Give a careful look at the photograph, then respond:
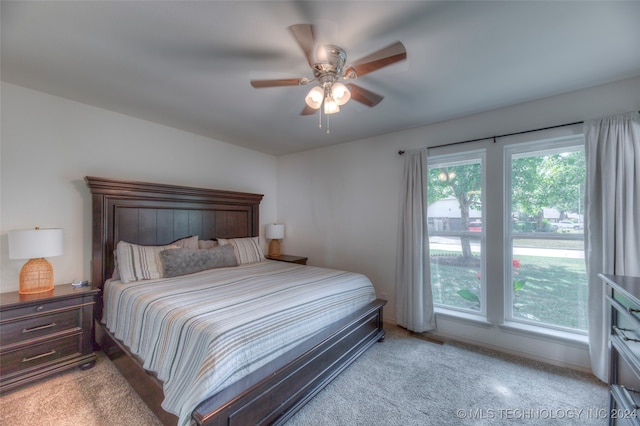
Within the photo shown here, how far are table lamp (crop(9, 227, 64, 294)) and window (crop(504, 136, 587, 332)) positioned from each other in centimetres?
433

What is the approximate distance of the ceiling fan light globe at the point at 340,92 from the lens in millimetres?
1682

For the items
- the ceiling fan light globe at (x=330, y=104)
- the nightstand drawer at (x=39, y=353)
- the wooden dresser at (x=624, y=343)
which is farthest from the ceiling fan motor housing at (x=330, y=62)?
the nightstand drawer at (x=39, y=353)

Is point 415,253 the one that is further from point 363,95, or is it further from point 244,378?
point 244,378

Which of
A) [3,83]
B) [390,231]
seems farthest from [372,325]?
[3,83]

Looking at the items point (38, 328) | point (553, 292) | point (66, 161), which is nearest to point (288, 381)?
point (38, 328)

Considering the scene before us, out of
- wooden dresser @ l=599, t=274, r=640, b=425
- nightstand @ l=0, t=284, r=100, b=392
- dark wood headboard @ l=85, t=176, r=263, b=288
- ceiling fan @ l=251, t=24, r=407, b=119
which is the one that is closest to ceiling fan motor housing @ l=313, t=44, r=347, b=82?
ceiling fan @ l=251, t=24, r=407, b=119

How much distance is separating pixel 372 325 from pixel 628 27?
2955mm

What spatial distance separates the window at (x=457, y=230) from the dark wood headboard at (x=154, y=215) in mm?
2787

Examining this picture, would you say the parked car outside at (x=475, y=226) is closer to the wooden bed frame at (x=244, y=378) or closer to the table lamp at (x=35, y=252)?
the wooden bed frame at (x=244, y=378)

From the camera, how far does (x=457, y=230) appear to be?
3080 millimetres

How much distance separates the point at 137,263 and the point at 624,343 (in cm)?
376

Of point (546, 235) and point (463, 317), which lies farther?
point (463, 317)

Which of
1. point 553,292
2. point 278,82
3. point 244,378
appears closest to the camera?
point 244,378

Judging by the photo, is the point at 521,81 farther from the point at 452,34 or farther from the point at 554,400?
the point at 554,400
